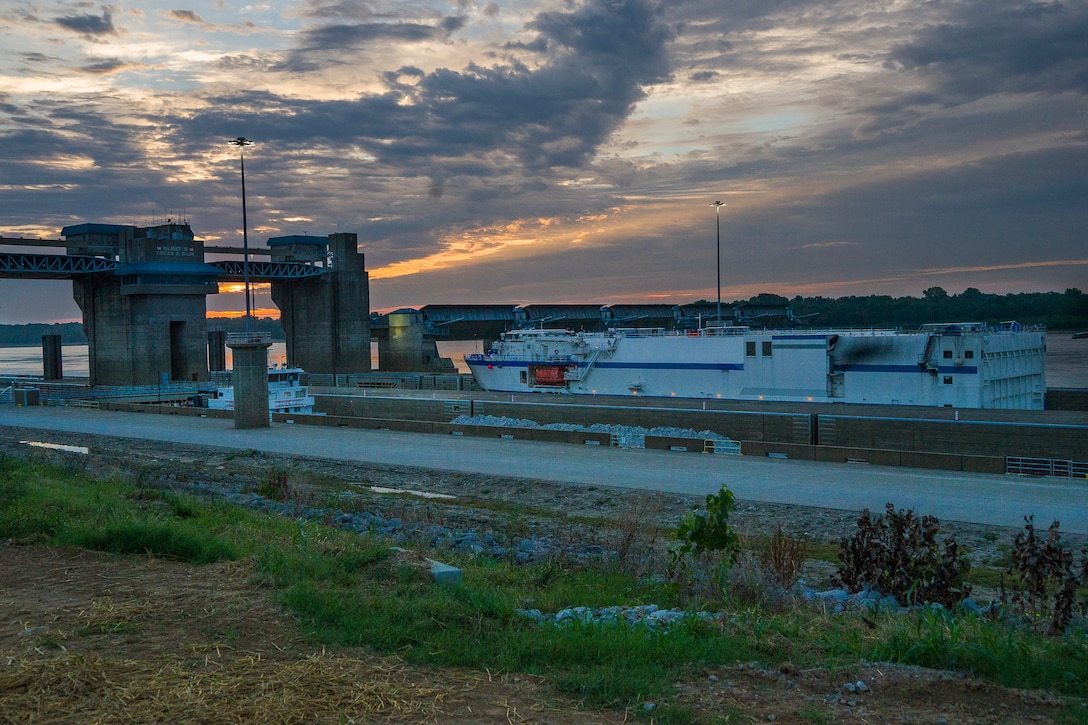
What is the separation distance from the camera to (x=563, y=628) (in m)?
6.68

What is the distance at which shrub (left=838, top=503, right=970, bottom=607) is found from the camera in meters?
8.64

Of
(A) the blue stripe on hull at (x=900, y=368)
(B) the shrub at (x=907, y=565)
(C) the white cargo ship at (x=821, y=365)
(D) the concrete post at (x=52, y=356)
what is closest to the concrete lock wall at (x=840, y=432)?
(C) the white cargo ship at (x=821, y=365)

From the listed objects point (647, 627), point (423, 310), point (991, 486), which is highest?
point (423, 310)

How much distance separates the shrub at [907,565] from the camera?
8641 mm

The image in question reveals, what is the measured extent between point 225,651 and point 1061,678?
5858mm

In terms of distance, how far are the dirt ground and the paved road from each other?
12.2 metres

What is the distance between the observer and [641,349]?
51438 mm

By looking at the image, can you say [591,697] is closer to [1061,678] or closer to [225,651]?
[225,651]

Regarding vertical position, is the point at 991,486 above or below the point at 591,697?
below

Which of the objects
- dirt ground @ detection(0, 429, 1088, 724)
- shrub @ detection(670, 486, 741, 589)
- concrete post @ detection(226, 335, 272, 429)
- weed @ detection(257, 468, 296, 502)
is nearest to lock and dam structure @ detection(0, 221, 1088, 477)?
concrete post @ detection(226, 335, 272, 429)

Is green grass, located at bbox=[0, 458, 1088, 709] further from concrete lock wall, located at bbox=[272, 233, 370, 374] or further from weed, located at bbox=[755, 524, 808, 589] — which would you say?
concrete lock wall, located at bbox=[272, 233, 370, 374]

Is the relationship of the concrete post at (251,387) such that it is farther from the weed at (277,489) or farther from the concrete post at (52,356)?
the concrete post at (52,356)

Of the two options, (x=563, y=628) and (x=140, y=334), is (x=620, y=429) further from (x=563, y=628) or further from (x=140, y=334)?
(x=140, y=334)

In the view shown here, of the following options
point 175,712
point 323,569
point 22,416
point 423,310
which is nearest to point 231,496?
point 323,569
